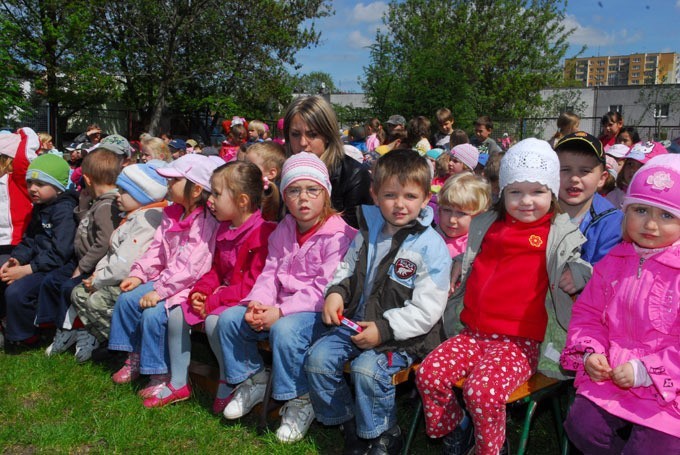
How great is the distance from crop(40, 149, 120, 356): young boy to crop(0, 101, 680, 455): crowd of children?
0.04ft

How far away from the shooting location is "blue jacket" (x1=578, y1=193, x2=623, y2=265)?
2891 millimetres

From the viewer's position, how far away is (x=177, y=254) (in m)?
3.96

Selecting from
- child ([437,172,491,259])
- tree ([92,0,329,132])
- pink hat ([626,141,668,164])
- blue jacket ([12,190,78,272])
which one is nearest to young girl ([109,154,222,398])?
blue jacket ([12,190,78,272])

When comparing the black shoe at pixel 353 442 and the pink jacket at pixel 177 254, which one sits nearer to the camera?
the black shoe at pixel 353 442

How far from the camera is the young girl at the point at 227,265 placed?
3.64 meters

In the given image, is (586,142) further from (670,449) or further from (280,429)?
(280,429)

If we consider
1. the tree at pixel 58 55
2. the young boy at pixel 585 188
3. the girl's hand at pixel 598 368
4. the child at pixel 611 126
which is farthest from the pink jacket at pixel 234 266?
the tree at pixel 58 55

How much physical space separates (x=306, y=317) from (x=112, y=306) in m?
1.71

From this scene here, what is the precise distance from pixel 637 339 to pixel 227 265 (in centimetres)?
248

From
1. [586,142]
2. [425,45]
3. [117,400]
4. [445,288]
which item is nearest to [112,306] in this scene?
[117,400]

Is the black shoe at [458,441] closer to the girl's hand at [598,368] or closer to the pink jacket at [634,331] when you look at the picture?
the pink jacket at [634,331]

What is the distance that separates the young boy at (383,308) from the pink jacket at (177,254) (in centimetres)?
121

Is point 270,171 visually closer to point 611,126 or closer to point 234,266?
point 234,266

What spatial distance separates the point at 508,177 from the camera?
109 inches
